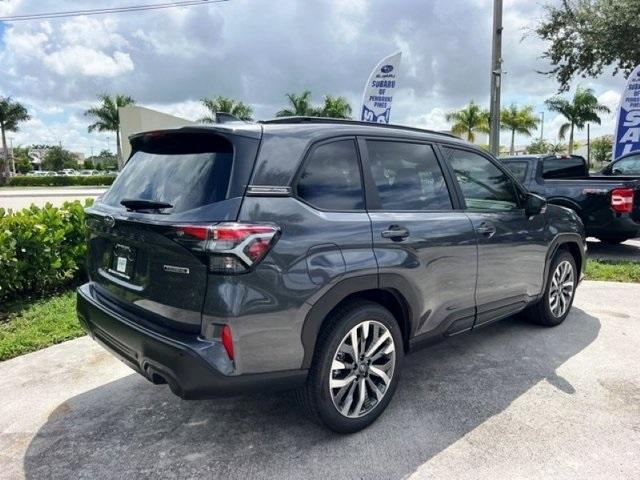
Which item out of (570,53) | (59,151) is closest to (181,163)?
(570,53)

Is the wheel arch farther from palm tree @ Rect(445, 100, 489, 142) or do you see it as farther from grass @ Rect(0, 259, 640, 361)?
palm tree @ Rect(445, 100, 489, 142)

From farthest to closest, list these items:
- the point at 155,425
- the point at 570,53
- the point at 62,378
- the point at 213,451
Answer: the point at 570,53, the point at 62,378, the point at 155,425, the point at 213,451

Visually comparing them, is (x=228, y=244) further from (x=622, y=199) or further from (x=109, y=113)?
(x=109, y=113)

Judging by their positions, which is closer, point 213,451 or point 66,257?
point 213,451

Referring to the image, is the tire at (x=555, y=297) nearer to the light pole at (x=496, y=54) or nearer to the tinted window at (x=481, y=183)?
the tinted window at (x=481, y=183)

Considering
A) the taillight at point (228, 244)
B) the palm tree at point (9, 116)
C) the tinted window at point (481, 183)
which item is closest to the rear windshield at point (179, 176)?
the taillight at point (228, 244)

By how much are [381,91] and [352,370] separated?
433 inches

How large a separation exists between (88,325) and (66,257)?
3190 mm

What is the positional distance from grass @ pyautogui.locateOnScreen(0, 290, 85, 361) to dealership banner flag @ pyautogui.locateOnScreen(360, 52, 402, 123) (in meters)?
8.99

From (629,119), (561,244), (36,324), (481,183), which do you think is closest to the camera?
(481,183)

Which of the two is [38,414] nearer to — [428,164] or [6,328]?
[6,328]

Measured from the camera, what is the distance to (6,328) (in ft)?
15.8

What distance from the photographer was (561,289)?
15.7ft

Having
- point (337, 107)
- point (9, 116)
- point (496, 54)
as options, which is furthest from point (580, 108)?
point (9, 116)
